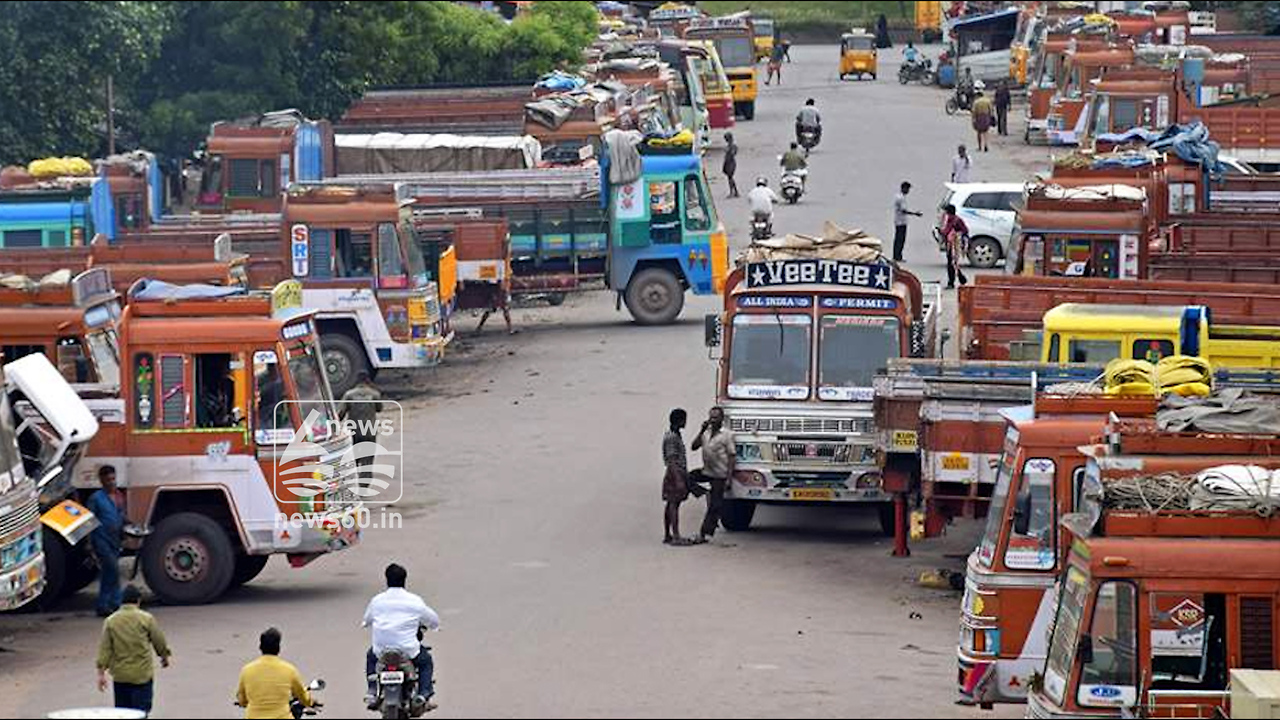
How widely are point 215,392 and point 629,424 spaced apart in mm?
9407

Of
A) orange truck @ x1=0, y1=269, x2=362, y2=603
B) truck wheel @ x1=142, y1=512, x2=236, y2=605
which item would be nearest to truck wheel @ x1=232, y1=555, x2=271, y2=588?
orange truck @ x1=0, y1=269, x2=362, y2=603

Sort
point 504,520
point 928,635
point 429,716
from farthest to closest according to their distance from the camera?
point 504,520
point 928,635
point 429,716

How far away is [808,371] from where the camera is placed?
24.8m

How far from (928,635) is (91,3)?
107 ft

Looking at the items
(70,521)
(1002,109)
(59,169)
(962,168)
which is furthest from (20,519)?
(1002,109)

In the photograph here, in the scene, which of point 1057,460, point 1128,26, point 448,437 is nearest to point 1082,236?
point 448,437

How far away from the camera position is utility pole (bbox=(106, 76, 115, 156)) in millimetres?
51375

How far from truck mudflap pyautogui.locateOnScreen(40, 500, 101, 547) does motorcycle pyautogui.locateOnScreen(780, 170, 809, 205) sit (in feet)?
101

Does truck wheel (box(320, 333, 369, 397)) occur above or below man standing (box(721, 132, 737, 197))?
below

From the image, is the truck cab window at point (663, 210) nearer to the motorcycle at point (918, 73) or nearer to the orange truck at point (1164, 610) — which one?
the orange truck at point (1164, 610)

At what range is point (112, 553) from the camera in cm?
2130

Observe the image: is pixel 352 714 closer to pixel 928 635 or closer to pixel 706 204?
pixel 928 635

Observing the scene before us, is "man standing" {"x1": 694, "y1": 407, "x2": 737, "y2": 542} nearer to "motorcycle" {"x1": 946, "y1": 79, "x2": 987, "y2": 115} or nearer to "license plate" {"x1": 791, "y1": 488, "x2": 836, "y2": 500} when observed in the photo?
"license plate" {"x1": 791, "y1": 488, "x2": 836, "y2": 500}

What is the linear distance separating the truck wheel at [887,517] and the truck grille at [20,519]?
824 cm
